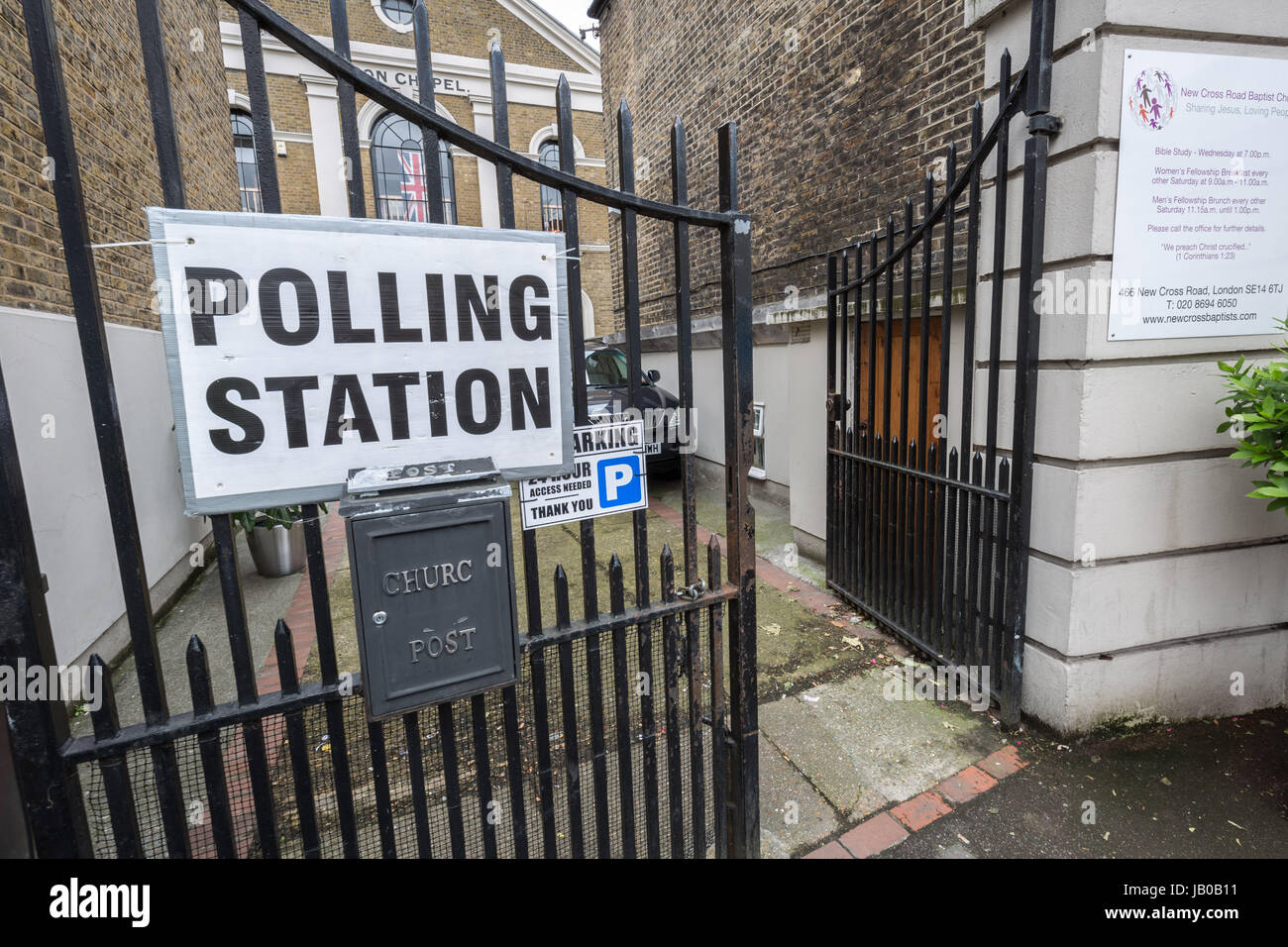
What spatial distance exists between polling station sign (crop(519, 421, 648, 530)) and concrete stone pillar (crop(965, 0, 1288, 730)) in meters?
2.18

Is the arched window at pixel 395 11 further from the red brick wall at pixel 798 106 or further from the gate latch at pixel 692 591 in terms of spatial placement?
the gate latch at pixel 692 591

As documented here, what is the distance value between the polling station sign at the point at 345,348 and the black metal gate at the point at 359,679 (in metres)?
0.08

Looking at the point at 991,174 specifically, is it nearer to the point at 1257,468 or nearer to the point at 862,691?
the point at 1257,468

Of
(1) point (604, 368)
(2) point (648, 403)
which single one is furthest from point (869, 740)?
(1) point (604, 368)

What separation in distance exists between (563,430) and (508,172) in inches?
26.8

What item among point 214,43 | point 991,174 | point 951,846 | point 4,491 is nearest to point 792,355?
point 991,174

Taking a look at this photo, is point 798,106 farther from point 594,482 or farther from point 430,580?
point 430,580

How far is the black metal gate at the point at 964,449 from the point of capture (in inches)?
116

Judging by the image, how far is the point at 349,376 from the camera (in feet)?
4.93

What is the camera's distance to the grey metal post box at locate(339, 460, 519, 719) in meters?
1.45

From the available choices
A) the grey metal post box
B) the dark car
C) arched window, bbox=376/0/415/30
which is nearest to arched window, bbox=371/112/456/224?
arched window, bbox=376/0/415/30

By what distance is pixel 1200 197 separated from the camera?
2846mm

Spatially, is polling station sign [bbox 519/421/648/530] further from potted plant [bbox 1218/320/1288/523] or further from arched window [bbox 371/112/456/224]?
arched window [bbox 371/112/456/224]

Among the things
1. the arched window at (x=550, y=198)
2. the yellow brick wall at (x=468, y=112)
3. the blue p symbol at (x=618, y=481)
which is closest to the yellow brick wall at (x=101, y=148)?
the blue p symbol at (x=618, y=481)
